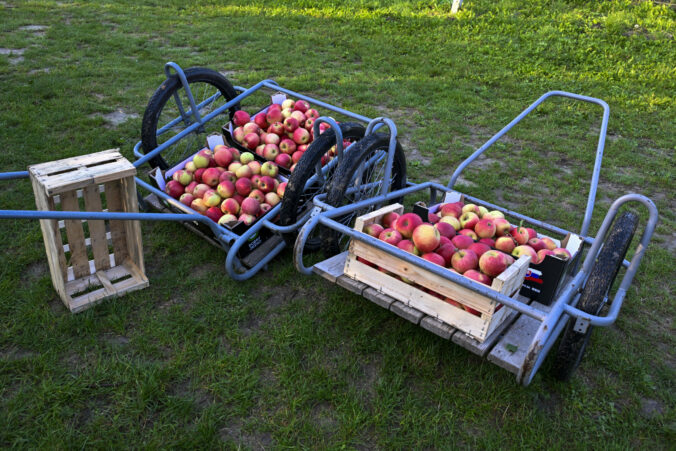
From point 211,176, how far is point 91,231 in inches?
39.9

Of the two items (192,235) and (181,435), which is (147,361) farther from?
(192,235)

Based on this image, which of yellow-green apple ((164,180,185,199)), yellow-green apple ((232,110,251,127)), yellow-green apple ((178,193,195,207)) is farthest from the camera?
yellow-green apple ((232,110,251,127))

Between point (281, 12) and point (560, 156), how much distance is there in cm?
699

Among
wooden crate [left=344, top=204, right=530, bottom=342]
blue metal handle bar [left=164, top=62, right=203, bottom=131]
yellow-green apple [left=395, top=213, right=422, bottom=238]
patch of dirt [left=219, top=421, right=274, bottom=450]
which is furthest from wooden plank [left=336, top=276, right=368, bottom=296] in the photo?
blue metal handle bar [left=164, top=62, right=203, bottom=131]

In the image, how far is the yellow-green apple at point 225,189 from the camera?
3939mm

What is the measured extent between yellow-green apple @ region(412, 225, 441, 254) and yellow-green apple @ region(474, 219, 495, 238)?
1.64 feet

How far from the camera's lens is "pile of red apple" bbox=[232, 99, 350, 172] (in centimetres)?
439

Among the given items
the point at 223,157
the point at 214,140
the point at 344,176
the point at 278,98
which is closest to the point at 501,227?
the point at 344,176

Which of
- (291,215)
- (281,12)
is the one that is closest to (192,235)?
(291,215)

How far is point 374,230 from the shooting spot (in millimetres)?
3107

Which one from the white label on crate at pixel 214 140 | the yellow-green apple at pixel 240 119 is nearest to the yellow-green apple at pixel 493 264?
the white label on crate at pixel 214 140

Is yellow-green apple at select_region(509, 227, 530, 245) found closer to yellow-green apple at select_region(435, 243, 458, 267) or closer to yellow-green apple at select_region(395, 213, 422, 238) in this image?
yellow-green apple at select_region(435, 243, 458, 267)

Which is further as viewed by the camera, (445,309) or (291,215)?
(291,215)

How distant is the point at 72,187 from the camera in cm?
305
